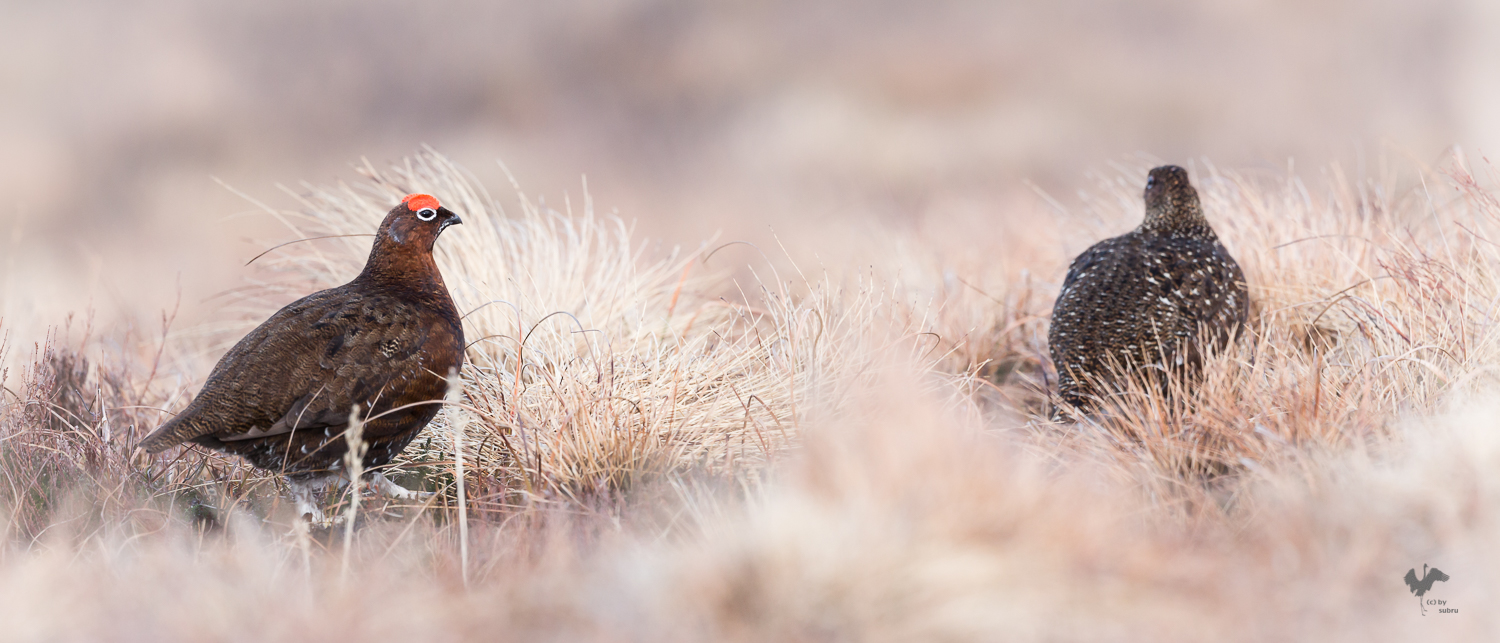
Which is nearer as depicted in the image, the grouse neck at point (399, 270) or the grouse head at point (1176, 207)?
the grouse neck at point (399, 270)

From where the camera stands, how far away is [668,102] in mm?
24406

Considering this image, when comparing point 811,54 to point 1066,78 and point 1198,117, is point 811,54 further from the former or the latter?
point 1198,117

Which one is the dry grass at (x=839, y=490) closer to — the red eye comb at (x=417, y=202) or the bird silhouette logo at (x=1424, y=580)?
the bird silhouette logo at (x=1424, y=580)

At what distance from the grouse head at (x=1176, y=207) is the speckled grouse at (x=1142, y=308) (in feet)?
0.47

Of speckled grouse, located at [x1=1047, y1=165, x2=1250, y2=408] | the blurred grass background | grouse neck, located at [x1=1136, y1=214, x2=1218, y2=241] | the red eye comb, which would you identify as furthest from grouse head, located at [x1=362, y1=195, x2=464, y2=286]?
the blurred grass background

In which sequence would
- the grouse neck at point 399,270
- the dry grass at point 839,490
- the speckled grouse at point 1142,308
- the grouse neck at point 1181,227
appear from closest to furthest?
the dry grass at point 839,490, the grouse neck at point 399,270, the speckled grouse at point 1142,308, the grouse neck at point 1181,227

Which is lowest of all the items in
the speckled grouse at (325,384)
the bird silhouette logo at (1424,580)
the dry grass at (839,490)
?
the bird silhouette logo at (1424,580)

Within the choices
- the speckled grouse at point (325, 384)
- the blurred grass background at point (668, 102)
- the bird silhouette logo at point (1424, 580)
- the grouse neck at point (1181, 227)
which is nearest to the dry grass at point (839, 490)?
the bird silhouette logo at point (1424, 580)

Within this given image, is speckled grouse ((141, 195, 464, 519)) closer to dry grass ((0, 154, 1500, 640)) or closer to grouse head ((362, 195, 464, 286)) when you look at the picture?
grouse head ((362, 195, 464, 286))

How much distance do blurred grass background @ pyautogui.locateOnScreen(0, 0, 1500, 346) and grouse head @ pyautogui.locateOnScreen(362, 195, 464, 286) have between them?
38.9ft

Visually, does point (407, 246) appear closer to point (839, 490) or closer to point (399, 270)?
point (399, 270)

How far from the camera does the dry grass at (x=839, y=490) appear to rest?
8.30 feet

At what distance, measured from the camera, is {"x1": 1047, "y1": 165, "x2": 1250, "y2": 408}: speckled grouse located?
14.0ft

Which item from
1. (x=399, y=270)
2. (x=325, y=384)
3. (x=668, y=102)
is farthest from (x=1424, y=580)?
(x=668, y=102)
